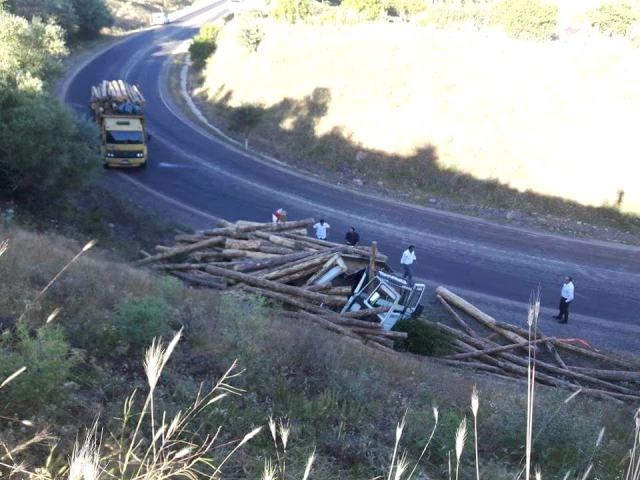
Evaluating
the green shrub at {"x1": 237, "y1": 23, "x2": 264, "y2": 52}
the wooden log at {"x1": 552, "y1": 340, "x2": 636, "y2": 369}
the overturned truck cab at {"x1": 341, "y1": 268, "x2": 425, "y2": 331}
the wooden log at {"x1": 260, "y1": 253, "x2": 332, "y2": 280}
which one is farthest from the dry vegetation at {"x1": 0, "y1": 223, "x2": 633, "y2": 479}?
the green shrub at {"x1": 237, "y1": 23, "x2": 264, "y2": 52}

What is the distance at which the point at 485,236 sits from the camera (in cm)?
2355

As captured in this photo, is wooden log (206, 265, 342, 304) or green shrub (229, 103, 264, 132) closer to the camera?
wooden log (206, 265, 342, 304)

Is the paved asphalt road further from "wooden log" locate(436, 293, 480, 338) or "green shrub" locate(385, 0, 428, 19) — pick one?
"green shrub" locate(385, 0, 428, 19)

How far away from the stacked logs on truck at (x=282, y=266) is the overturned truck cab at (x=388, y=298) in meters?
0.37

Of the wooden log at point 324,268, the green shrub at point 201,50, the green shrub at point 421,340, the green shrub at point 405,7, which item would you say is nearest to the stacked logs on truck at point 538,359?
the green shrub at point 421,340

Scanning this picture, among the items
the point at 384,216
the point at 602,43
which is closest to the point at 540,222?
the point at 384,216

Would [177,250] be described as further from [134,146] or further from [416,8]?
[416,8]

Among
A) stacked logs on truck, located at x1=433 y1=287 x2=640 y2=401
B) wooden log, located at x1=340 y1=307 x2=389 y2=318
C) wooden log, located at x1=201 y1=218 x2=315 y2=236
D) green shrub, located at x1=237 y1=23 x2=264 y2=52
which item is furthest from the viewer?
green shrub, located at x1=237 y1=23 x2=264 y2=52

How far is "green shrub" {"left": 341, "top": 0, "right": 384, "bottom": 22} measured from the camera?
51184mm

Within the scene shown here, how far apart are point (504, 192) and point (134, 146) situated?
17.6 meters

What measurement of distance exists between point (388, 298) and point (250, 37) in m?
35.2

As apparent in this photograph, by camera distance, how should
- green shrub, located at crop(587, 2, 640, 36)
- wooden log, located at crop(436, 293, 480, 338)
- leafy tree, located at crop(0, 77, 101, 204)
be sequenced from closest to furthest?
wooden log, located at crop(436, 293, 480, 338), leafy tree, located at crop(0, 77, 101, 204), green shrub, located at crop(587, 2, 640, 36)

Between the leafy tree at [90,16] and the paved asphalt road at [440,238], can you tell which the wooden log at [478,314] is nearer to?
the paved asphalt road at [440,238]

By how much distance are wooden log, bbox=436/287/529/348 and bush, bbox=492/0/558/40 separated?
42.7 meters
